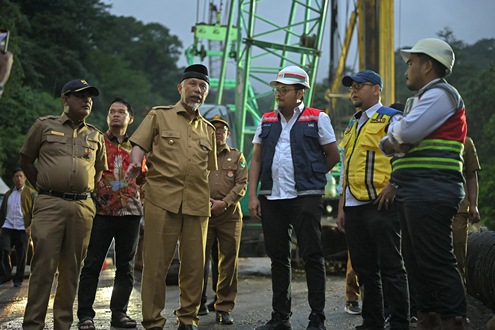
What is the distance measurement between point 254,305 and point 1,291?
424cm

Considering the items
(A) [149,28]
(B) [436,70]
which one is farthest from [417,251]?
(A) [149,28]

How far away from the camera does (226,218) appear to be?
27.0 ft

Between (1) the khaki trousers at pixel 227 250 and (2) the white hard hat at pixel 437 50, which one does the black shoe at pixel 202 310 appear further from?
(2) the white hard hat at pixel 437 50

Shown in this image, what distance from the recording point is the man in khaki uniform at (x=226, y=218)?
786cm

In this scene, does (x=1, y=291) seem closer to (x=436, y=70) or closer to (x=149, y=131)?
(x=149, y=131)

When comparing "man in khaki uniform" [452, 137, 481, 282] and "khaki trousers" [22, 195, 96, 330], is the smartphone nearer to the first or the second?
"khaki trousers" [22, 195, 96, 330]

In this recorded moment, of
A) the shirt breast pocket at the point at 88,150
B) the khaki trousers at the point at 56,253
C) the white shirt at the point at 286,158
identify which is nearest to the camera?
the khaki trousers at the point at 56,253

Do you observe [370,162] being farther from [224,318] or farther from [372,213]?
[224,318]

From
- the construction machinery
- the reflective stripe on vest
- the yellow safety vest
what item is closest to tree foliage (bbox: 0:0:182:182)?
the construction machinery

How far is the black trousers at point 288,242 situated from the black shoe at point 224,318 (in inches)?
34.7

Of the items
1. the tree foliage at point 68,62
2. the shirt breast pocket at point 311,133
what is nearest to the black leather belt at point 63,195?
the shirt breast pocket at point 311,133

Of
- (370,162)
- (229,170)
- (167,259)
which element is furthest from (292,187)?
(229,170)

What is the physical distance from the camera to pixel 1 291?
11.4 meters

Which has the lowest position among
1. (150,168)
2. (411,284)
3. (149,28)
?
(411,284)
